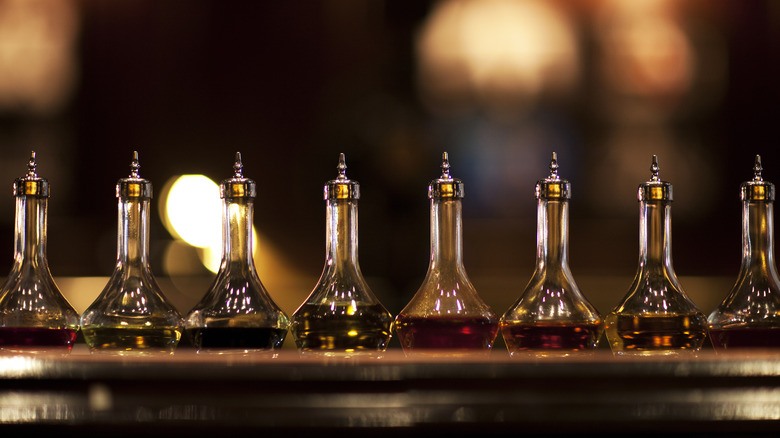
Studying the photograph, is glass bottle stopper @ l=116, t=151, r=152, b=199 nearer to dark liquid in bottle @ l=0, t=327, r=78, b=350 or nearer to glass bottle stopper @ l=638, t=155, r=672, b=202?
dark liquid in bottle @ l=0, t=327, r=78, b=350

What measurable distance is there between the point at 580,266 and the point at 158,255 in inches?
39.1

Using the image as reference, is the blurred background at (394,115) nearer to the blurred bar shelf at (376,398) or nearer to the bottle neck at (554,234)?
the bottle neck at (554,234)

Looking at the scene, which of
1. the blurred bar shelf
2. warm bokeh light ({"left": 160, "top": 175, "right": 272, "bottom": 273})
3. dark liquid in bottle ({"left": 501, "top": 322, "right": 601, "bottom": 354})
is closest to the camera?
the blurred bar shelf

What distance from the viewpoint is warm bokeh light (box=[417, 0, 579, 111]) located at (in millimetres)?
2408

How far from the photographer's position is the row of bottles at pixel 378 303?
0.78 meters

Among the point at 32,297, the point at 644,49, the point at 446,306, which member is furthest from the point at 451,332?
the point at 644,49

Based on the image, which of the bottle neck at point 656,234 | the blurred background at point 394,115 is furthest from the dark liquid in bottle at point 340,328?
the blurred background at point 394,115

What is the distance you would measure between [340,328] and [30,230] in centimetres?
29

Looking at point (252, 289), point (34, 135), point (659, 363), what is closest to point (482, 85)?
point (34, 135)

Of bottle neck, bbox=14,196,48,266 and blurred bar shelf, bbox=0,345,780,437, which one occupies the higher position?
bottle neck, bbox=14,196,48,266

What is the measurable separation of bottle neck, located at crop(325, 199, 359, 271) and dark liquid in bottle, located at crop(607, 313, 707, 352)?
0.23m

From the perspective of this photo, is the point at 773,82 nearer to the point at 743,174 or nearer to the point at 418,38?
the point at 743,174

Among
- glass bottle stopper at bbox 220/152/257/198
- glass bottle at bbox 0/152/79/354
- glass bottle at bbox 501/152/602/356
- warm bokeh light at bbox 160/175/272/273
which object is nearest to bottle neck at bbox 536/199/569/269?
glass bottle at bbox 501/152/602/356

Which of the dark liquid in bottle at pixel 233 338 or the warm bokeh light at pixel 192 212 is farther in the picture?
the warm bokeh light at pixel 192 212
